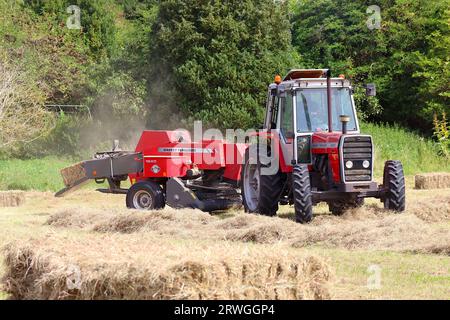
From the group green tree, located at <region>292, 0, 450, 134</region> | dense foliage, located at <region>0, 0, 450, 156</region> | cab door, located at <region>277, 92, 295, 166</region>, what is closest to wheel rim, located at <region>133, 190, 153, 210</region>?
cab door, located at <region>277, 92, 295, 166</region>

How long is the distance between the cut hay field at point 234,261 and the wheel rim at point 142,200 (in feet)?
9.92

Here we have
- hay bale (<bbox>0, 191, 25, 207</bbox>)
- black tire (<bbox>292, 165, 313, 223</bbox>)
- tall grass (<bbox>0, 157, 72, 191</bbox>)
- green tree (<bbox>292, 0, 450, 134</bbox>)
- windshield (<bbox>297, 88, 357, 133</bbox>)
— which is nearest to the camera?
black tire (<bbox>292, 165, 313, 223</bbox>)

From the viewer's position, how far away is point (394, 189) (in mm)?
15086

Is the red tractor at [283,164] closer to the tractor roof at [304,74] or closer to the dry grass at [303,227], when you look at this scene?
the tractor roof at [304,74]

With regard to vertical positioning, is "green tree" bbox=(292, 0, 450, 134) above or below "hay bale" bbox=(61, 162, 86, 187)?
above

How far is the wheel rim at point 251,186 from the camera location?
52.7 feet

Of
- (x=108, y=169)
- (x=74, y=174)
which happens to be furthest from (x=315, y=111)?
(x=74, y=174)

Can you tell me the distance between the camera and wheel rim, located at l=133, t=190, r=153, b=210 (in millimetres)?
17419

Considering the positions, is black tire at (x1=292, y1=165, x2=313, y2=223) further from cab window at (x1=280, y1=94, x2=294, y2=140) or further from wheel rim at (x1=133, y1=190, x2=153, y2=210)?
wheel rim at (x1=133, y1=190, x2=153, y2=210)

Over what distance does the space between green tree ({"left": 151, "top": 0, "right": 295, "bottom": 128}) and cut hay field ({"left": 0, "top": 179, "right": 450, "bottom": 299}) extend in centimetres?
1741

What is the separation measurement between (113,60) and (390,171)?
2133 centimetres

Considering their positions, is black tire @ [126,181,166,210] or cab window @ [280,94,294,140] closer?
cab window @ [280,94,294,140]

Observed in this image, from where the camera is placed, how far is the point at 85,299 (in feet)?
23.8

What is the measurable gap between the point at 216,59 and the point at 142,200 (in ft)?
49.6
